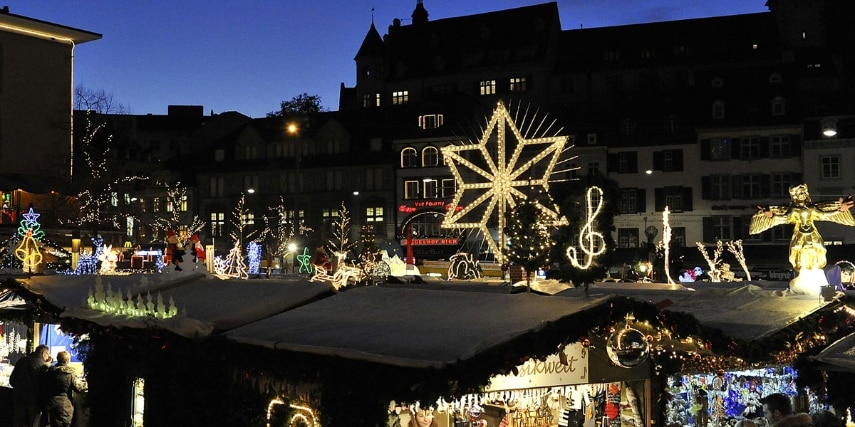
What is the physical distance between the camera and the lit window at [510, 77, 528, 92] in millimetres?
66938

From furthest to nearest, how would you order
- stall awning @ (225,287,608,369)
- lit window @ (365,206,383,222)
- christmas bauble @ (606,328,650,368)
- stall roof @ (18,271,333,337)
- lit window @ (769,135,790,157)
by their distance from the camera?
lit window @ (365,206,383,222) → lit window @ (769,135,790,157) → stall roof @ (18,271,333,337) → christmas bauble @ (606,328,650,368) → stall awning @ (225,287,608,369)

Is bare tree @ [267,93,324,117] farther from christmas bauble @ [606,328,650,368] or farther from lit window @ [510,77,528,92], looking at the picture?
christmas bauble @ [606,328,650,368]

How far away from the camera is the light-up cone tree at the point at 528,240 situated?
39.6 feet

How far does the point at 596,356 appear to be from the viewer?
11.4 meters

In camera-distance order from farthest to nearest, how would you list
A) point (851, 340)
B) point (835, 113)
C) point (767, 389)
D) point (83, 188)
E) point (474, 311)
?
1. point (835, 113)
2. point (83, 188)
3. point (767, 389)
4. point (851, 340)
5. point (474, 311)

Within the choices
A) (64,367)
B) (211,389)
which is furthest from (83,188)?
(211,389)

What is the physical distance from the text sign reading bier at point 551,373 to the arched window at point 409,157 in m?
50.0

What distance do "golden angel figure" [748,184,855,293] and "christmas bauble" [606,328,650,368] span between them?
3.79 metres

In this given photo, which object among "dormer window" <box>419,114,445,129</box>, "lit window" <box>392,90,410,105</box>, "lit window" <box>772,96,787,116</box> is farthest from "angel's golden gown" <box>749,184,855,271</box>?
"lit window" <box>392,90,410,105</box>

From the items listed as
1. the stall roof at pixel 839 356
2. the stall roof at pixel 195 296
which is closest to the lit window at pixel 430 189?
the stall roof at pixel 195 296

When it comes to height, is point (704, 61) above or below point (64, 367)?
above

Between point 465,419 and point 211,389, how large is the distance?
3.18 m

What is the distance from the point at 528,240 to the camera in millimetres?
12141

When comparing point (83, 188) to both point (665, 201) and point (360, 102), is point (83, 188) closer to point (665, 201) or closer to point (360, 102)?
point (665, 201)
